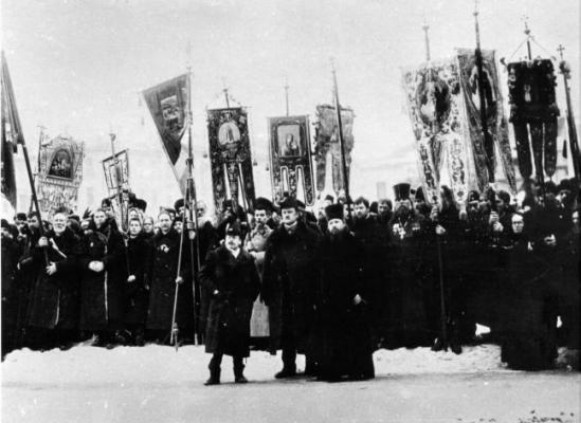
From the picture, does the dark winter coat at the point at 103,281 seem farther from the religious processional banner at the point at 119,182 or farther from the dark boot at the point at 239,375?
Answer: the dark boot at the point at 239,375

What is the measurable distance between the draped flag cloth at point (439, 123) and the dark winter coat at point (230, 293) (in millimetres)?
A: 1287

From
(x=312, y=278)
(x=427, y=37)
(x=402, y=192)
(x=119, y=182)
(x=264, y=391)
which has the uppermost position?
(x=427, y=37)

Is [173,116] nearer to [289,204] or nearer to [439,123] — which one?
[289,204]

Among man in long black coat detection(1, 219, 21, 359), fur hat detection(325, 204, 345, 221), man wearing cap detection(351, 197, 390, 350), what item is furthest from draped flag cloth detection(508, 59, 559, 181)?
man in long black coat detection(1, 219, 21, 359)

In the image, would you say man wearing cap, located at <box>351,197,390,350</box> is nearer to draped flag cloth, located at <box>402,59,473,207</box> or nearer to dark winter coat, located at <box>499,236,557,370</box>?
draped flag cloth, located at <box>402,59,473,207</box>

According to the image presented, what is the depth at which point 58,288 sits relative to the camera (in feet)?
18.8

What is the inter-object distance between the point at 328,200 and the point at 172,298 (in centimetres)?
121

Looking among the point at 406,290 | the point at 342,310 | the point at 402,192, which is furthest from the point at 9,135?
the point at 406,290

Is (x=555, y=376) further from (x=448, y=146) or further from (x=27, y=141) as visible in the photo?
(x=27, y=141)

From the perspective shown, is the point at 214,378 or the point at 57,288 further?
the point at 57,288

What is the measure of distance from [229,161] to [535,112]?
201 centimetres

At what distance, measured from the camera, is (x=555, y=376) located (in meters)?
5.31

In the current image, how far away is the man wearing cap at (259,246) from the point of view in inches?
217

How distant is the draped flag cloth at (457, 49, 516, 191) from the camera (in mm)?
5488
